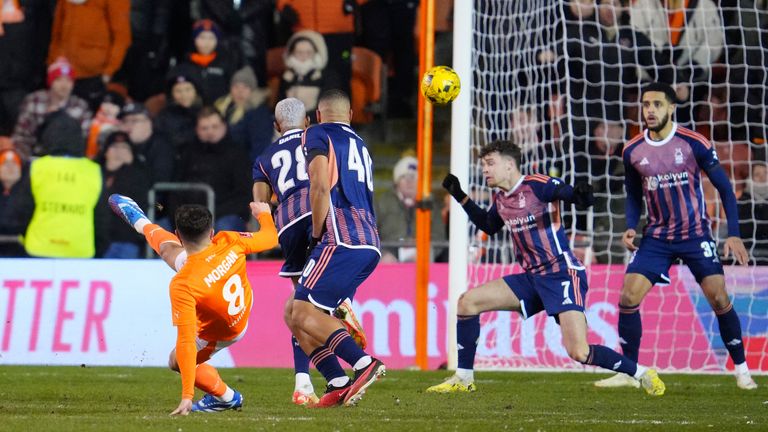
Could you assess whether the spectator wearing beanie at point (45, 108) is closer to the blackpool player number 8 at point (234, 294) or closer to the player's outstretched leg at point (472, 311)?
the player's outstretched leg at point (472, 311)

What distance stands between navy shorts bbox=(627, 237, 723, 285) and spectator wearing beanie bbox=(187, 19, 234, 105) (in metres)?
6.17

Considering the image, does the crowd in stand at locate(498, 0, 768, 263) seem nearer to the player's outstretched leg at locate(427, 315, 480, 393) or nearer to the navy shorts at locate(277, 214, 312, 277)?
the player's outstretched leg at locate(427, 315, 480, 393)

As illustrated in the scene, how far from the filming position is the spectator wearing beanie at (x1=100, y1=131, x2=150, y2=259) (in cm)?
1369

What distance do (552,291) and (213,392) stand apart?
10.2 ft

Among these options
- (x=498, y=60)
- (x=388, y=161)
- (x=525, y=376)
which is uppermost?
(x=498, y=60)

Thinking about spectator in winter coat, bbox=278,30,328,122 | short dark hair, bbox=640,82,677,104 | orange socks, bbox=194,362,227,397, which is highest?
spectator in winter coat, bbox=278,30,328,122

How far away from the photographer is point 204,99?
1455 cm

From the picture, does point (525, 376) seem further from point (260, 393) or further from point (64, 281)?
point (64, 281)

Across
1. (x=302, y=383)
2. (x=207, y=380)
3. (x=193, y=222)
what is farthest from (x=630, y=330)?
(x=193, y=222)

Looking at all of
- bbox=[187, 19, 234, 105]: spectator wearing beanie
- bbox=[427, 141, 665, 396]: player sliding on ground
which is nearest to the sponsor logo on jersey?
bbox=[427, 141, 665, 396]: player sliding on ground

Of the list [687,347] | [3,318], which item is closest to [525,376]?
[687,347]

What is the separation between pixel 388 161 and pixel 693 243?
6.18 metres

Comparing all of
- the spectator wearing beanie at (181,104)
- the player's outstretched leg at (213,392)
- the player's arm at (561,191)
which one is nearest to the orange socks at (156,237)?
the player's outstretched leg at (213,392)

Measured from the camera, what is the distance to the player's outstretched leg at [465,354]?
967 centimetres
